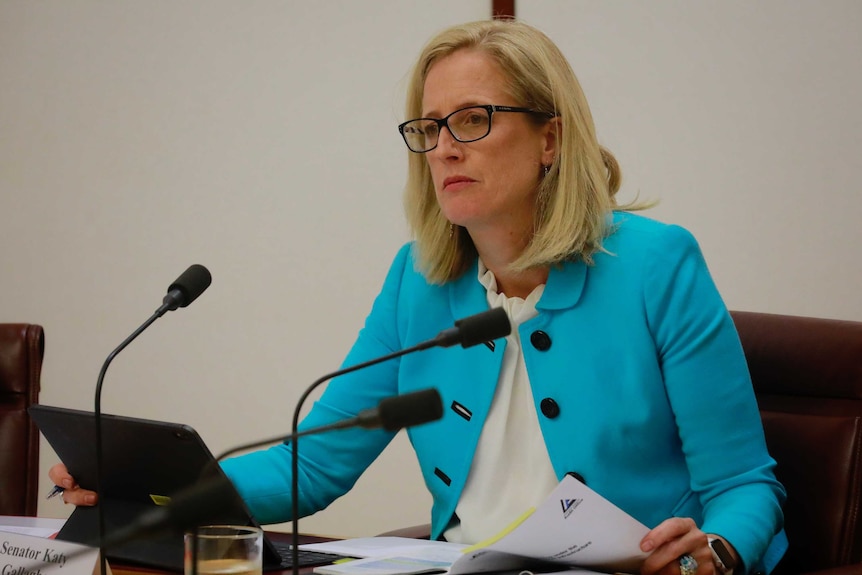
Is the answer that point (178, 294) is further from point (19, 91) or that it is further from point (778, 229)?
point (19, 91)

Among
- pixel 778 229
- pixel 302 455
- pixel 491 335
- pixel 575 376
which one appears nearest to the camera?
pixel 491 335

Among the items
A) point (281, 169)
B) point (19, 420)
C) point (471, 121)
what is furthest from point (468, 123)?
point (281, 169)

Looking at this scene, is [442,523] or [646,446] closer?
[646,446]

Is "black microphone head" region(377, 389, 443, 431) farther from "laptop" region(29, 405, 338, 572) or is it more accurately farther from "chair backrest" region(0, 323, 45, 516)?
"chair backrest" region(0, 323, 45, 516)

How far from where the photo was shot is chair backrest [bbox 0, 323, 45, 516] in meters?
2.09

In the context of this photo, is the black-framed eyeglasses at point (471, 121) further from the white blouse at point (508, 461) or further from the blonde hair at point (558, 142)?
the white blouse at point (508, 461)

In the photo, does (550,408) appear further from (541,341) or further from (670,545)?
(670,545)

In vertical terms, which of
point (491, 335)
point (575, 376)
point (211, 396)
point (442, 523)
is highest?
point (491, 335)

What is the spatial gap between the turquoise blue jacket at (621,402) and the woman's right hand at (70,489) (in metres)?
0.29

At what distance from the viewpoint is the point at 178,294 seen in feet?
4.63

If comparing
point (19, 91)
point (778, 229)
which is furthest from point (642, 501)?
point (19, 91)

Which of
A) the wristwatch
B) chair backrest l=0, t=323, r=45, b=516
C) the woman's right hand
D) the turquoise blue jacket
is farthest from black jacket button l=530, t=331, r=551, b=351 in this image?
chair backrest l=0, t=323, r=45, b=516

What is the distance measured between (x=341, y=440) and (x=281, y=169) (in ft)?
5.05

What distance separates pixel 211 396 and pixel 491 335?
7.86 feet
